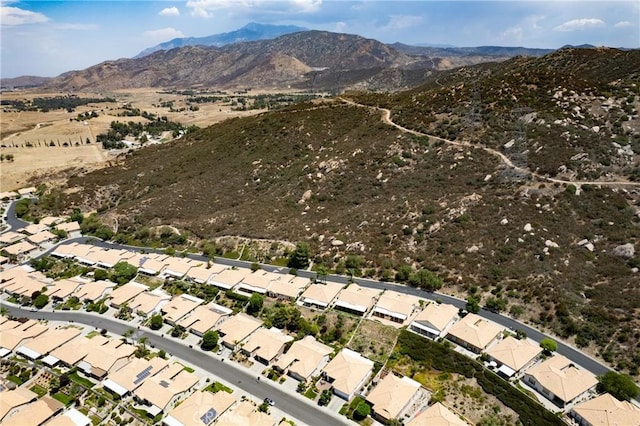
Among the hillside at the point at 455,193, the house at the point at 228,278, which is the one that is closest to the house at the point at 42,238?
the hillside at the point at 455,193

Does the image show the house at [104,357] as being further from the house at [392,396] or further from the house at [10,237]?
the house at [10,237]

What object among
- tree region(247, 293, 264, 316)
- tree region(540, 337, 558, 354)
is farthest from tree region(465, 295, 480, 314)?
tree region(247, 293, 264, 316)

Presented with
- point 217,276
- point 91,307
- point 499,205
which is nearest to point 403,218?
point 499,205

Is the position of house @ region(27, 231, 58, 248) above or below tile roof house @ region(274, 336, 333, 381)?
above

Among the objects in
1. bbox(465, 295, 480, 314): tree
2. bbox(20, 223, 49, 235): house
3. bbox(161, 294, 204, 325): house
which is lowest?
bbox(161, 294, 204, 325): house

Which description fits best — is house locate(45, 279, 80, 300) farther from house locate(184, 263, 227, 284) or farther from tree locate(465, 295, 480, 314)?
tree locate(465, 295, 480, 314)

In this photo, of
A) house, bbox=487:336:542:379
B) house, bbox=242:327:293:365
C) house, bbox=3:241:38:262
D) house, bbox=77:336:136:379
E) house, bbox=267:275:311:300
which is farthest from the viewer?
house, bbox=3:241:38:262
